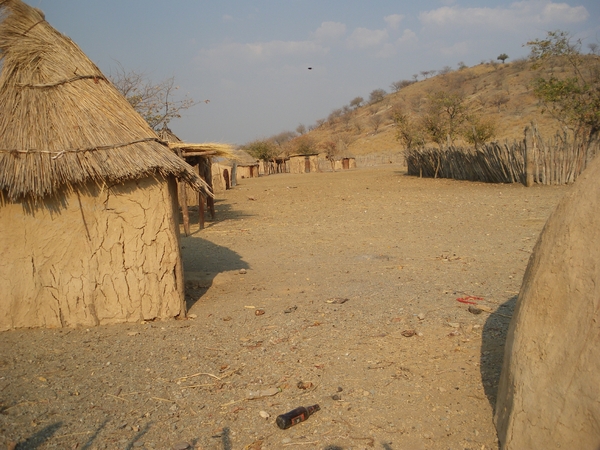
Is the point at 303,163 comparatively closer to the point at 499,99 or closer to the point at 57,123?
the point at 499,99

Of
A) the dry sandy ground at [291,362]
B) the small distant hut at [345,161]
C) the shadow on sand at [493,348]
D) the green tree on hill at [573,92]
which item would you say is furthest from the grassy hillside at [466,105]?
the shadow on sand at [493,348]

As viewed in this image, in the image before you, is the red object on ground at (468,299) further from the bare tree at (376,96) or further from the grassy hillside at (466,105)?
the bare tree at (376,96)

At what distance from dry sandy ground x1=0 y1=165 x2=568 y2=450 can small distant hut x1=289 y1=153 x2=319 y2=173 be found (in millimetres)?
37147

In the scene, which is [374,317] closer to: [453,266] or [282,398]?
[282,398]

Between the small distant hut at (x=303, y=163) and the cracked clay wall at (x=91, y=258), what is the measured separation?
3983 cm

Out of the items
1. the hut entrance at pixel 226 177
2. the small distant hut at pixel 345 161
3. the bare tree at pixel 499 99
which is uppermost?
the bare tree at pixel 499 99

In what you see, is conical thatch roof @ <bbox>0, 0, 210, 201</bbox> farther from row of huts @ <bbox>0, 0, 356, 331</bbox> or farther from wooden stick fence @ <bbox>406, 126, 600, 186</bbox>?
wooden stick fence @ <bbox>406, 126, 600, 186</bbox>

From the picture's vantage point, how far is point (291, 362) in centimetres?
403

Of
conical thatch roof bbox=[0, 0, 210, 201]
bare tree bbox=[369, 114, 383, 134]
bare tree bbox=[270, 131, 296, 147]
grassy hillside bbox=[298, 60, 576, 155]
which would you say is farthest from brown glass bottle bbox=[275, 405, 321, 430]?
bare tree bbox=[270, 131, 296, 147]

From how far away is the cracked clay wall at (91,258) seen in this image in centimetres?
484

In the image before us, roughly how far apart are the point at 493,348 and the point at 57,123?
15.1 ft

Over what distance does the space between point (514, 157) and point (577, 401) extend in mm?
14893

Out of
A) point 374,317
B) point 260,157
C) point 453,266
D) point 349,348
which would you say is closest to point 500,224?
point 453,266

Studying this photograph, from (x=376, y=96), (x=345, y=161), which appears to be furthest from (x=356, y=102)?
(x=345, y=161)
